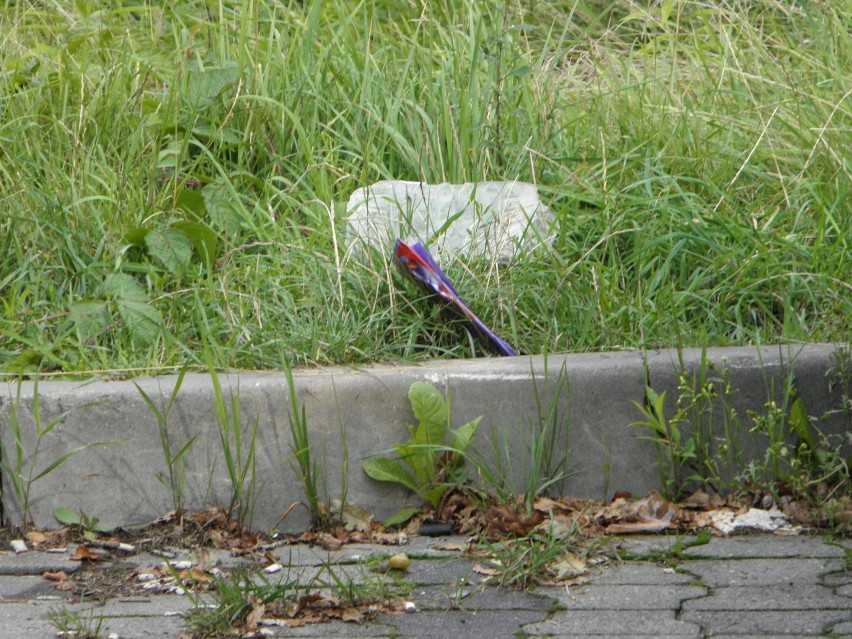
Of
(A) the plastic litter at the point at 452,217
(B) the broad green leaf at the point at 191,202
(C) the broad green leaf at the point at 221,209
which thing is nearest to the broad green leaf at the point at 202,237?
(C) the broad green leaf at the point at 221,209

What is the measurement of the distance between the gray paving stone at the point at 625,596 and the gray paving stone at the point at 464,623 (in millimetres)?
117

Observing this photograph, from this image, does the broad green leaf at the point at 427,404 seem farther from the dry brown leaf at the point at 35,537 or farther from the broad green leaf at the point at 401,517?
the dry brown leaf at the point at 35,537

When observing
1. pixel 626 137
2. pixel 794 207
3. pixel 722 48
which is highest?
pixel 722 48

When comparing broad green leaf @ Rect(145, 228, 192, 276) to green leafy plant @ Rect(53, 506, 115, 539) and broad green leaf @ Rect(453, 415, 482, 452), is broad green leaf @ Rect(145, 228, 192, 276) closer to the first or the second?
green leafy plant @ Rect(53, 506, 115, 539)

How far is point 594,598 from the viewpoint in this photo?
2.81 metres

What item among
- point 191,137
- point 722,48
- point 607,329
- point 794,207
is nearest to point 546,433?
point 607,329

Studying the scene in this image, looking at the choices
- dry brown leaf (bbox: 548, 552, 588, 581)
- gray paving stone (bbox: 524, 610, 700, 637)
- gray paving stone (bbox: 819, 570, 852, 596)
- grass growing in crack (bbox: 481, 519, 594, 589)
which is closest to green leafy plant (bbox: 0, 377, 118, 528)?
grass growing in crack (bbox: 481, 519, 594, 589)

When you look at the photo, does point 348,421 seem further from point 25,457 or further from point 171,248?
point 171,248

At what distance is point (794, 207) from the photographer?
4.37 metres

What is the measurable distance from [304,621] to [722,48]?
12.9 ft

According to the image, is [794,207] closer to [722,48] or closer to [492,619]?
[722,48]

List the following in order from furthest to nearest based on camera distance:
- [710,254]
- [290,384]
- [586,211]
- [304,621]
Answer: [586,211] < [710,254] < [290,384] < [304,621]

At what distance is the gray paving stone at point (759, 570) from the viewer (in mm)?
2881

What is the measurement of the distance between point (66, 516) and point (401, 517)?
3.22ft
